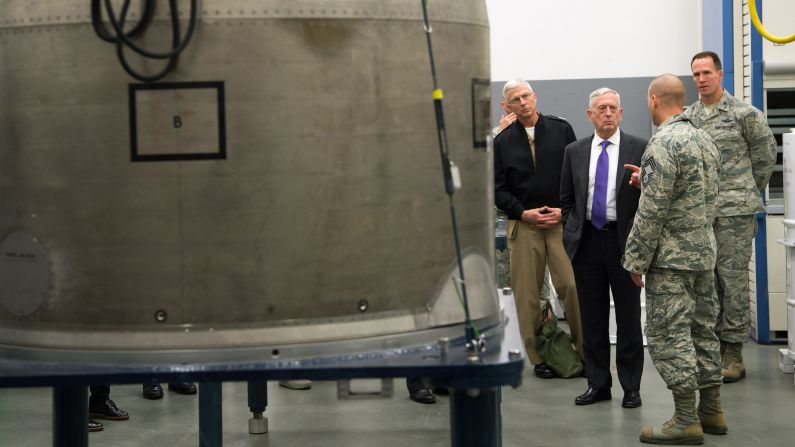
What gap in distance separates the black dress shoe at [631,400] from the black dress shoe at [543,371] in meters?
0.93

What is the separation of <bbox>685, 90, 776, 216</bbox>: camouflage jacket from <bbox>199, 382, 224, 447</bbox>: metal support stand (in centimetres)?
376

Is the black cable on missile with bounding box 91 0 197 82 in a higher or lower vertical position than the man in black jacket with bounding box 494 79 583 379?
higher

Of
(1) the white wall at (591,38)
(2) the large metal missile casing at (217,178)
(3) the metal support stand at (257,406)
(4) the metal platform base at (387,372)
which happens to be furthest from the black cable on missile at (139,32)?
(1) the white wall at (591,38)

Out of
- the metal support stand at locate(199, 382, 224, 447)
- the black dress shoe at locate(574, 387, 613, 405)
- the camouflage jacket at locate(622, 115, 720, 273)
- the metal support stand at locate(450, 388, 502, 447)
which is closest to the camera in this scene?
the metal support stand at locate(450, 388, 502, 447)

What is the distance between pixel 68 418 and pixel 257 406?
1960mm

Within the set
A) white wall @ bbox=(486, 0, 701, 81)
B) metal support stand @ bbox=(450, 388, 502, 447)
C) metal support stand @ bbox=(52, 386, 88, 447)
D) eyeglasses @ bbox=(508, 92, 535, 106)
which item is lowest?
metal support stand @ bbox=(52, 386, 88, 447)

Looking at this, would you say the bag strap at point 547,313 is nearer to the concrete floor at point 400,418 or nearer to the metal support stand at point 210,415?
the concrete floor at point 400,418

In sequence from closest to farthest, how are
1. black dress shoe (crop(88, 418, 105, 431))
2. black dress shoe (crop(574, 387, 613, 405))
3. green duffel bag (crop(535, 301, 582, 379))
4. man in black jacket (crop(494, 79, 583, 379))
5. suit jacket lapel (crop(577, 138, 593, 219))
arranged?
black dress shoe (crop(88, 418, 105, 431)) → suit jacket lapel (crop(577, 138, 593, 219)) → black dress shoe (crop(574, 387, 613, 405)) → man in black jacket (crop(494, 79, 583, 379)) → green duffel bag (crop(535, 301, 582, 379))

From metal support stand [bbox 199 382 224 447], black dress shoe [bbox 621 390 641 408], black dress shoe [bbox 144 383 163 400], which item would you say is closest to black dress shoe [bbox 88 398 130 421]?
black dress shoe [bbox 144 383 163 400]

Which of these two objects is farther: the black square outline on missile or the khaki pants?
the khaki pants

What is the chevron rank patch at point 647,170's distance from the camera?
5215 mm

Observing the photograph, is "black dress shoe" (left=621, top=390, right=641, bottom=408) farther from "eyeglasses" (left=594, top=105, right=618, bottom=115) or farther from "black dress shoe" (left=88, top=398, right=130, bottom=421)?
"black dress shoe" (left=88, top=398, right=130, bottom=421)

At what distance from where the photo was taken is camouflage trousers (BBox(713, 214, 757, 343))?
271 inches

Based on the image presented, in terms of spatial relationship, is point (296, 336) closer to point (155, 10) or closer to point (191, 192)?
point (191, 192)
